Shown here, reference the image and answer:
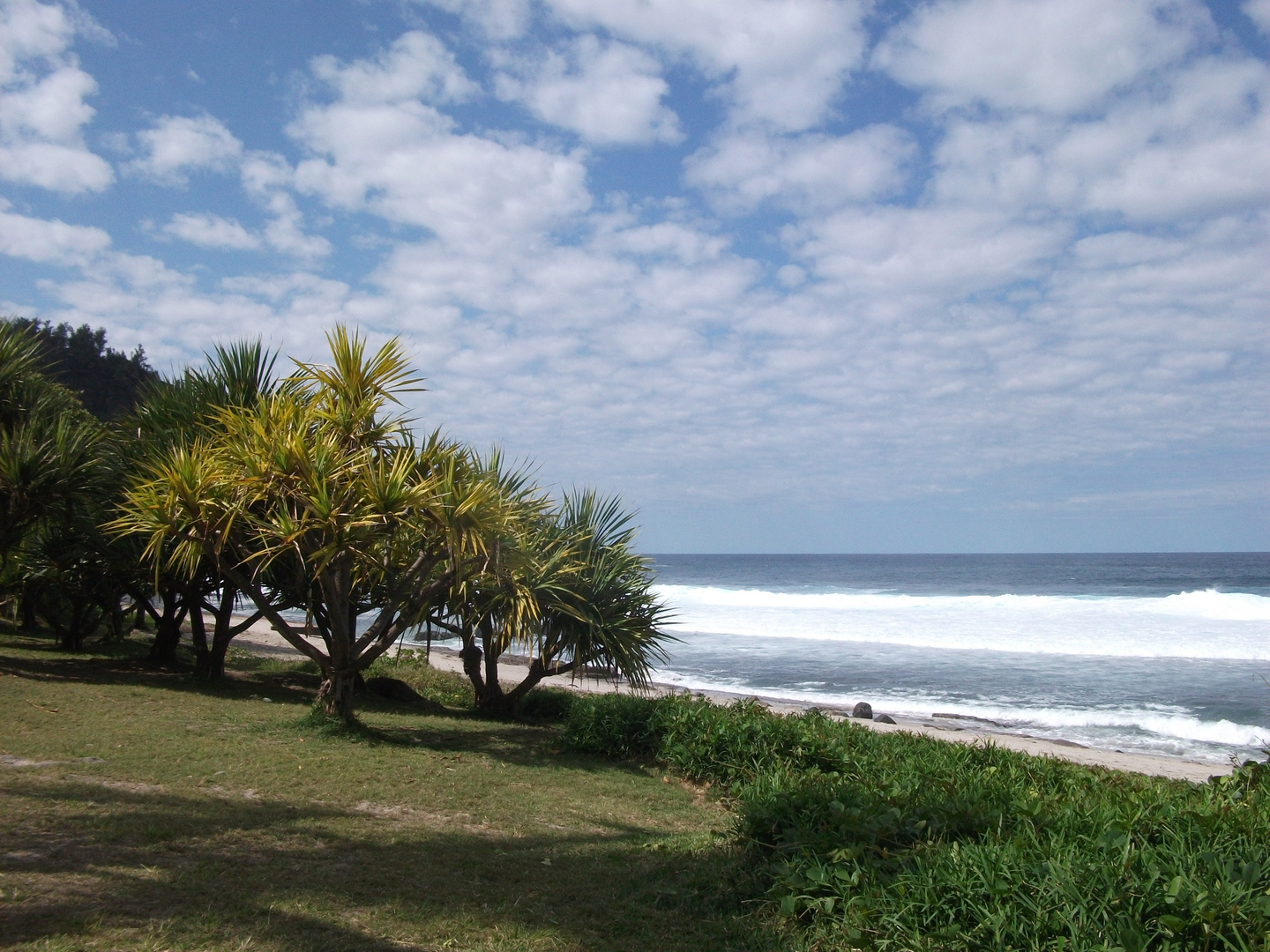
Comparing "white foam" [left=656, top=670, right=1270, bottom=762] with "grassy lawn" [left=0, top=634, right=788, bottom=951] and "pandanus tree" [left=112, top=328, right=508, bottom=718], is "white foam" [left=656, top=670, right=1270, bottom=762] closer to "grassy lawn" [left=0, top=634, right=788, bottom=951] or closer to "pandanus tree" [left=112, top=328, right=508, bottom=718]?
"grassy lawn" [left=0, top=634, right=788, bottom=951]

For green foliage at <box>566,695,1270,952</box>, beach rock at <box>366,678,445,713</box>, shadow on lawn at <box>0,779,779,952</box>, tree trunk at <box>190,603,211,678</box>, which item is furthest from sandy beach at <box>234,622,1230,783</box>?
tree trunk at <box>190,603,211,678</box>

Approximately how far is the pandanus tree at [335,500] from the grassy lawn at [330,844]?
131cm

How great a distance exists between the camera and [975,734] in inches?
583

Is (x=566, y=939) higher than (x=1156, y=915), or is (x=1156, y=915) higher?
(x=1156, y=915)

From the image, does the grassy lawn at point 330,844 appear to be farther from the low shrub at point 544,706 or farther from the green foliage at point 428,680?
the green foliage at point 428,680

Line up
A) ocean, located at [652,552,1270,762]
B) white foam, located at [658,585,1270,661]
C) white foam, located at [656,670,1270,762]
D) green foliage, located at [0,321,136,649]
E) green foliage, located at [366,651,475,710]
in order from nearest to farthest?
green foliage, located at [0,321,136,649] → green foliage, located at [366,651,475,710] → white foam, located at [656,670,1270,762] → ocean, located at [652,552,1270,762] → white foam, located at [658,585,1270,661]

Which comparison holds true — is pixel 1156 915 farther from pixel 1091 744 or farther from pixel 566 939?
pixel 1091 744

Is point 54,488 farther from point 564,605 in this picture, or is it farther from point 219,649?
point 564,605

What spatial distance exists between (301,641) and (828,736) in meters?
5.47

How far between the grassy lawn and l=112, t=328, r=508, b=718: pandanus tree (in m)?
1.31

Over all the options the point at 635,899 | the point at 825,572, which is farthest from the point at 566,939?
the point at 825,572

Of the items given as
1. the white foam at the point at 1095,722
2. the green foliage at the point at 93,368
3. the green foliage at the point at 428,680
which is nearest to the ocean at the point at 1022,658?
the white foam at the point at 1095,722

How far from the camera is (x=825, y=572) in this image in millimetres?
89500

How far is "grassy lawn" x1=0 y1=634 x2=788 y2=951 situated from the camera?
370 centimetres
